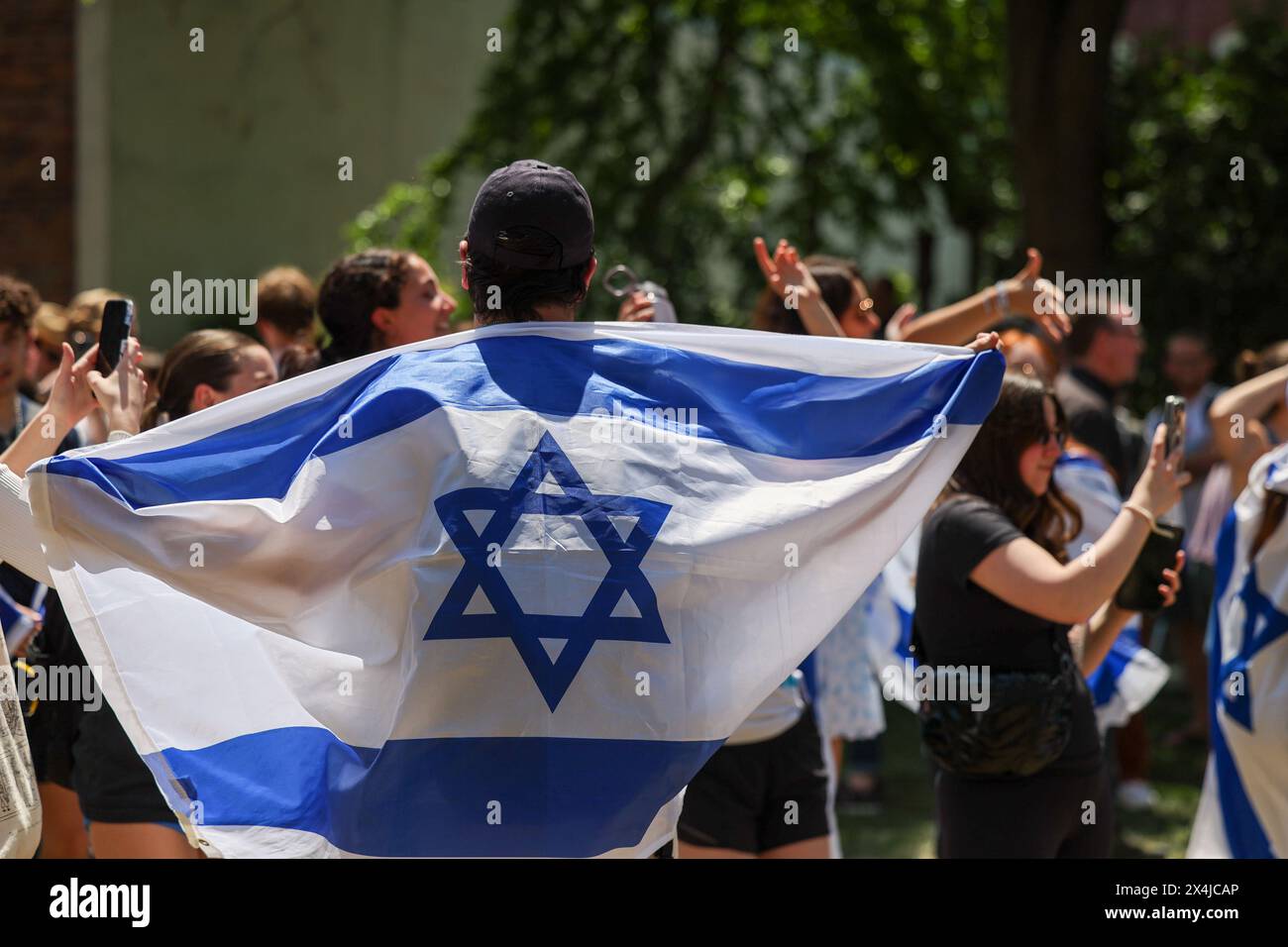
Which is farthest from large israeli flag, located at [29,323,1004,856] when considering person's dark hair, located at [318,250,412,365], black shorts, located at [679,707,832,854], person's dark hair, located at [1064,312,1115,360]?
person's dark hair, located at [1064,312,1115,360]

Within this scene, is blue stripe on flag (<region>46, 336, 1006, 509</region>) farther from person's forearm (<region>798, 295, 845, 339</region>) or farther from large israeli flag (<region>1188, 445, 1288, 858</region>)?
large israeli flag (<region>1188, 445, 1288, 858</region>)

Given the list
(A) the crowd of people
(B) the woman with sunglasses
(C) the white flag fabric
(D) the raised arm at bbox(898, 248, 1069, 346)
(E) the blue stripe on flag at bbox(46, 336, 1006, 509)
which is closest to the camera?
(E) the blue stripe on flag at bbox(46, 336, 1006, 509)

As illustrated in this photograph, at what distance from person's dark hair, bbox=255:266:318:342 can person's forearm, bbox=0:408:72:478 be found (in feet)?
5.61

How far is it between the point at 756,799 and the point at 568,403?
1788 mm

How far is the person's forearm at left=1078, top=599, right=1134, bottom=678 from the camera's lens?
421 cm

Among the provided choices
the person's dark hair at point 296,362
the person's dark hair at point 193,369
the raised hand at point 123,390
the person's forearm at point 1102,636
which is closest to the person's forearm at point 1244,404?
the person's forearm at point 1102,636

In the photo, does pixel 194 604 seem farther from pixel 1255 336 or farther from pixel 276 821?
pixel 1255 336

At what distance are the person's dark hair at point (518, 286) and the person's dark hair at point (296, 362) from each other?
1423 millimetres

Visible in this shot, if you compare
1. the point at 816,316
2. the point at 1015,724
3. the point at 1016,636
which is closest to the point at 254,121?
the point at 816,316

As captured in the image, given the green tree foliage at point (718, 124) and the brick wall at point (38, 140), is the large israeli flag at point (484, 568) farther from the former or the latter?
the brick wall at point (38, 140)

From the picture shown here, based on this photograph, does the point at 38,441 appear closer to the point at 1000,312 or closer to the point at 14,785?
the point at 14,785

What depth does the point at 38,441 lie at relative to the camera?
130 inches
